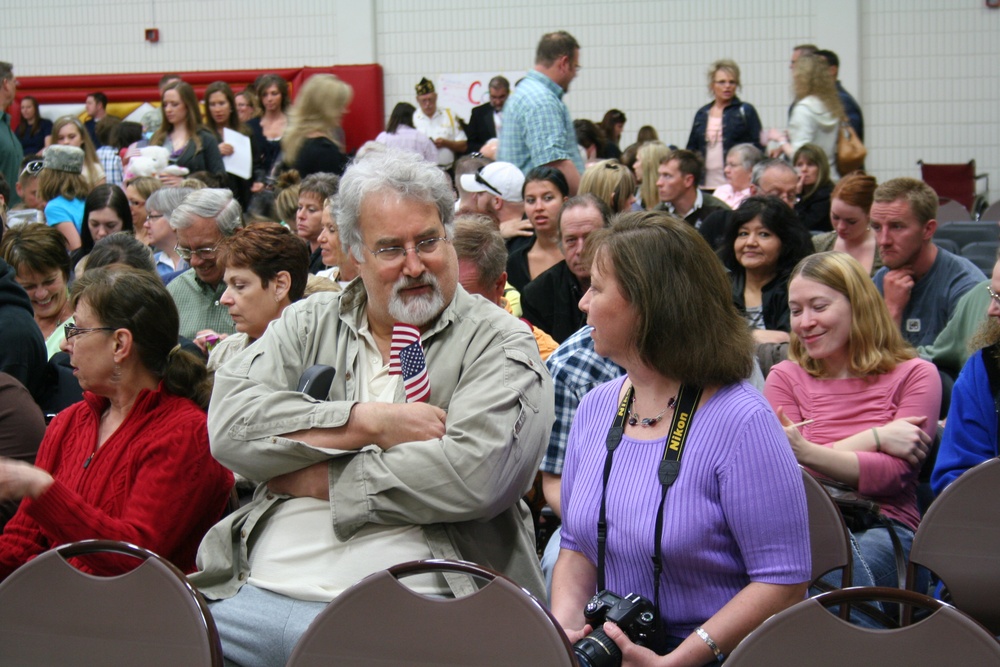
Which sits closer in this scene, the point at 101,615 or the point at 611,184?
the point at 101,615

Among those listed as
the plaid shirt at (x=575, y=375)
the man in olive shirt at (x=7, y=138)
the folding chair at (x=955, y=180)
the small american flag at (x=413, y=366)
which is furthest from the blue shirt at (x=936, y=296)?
the man in olive shirt at (x=7, y=138)

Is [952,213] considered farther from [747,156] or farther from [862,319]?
[862,319]

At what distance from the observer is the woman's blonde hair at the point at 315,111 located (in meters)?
6.34

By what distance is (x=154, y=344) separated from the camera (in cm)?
281

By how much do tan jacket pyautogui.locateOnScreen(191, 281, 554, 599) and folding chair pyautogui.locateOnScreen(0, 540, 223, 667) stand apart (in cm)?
33

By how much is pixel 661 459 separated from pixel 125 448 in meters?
1.39

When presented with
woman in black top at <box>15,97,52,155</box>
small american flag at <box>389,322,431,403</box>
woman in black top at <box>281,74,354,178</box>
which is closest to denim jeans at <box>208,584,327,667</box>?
small american flag at <box>389,322,431,403</box>

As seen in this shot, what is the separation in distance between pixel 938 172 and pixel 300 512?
8.55 metres

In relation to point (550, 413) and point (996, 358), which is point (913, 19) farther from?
point (550, 413)

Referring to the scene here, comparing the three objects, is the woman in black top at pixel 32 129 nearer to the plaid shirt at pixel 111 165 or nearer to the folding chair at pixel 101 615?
the plaid shirt at pixel 111 165

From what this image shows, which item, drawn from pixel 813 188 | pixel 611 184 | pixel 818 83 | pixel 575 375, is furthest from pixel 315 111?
pixel 575 375

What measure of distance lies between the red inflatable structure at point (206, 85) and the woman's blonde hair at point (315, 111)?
4429mm

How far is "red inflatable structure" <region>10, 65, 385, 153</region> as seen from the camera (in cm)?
1102

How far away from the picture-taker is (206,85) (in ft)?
37.2
